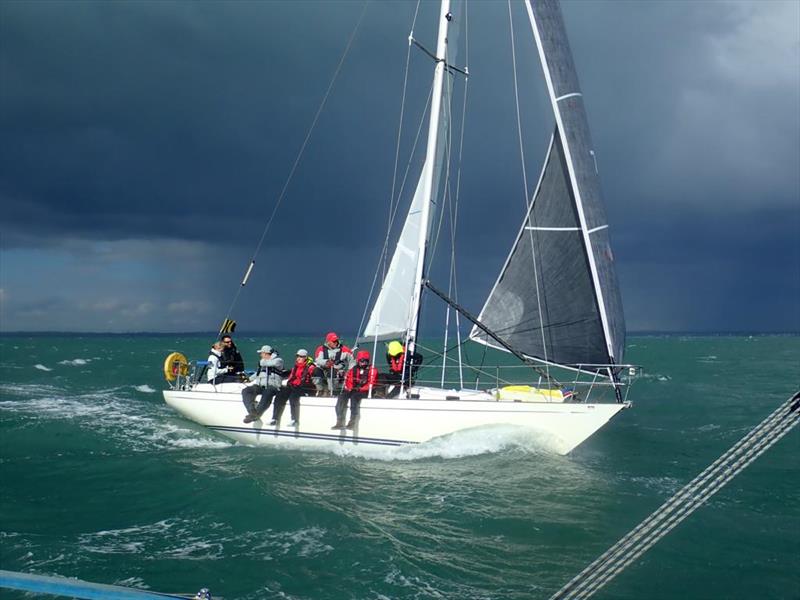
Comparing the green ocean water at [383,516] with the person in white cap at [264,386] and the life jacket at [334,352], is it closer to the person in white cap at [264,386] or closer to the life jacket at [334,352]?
the person in white cap at [264,386]

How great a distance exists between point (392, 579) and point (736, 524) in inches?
240

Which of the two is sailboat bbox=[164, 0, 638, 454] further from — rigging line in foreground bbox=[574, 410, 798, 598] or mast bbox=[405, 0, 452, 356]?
rigging line in foreground bbox=[574, 410, 798, 598]

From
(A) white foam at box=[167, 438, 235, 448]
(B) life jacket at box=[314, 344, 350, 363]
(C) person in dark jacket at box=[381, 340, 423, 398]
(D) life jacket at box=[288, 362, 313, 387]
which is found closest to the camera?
(C) person in dark jacket at box=[381, 340, 423, 398]

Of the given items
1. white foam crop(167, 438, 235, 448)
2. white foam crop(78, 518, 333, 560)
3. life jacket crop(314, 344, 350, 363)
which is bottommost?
white foam crop(78, 518, 333, 560)

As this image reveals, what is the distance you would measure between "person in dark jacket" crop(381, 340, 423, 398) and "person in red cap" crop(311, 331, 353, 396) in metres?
1.04

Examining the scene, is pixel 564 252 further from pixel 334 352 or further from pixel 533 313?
pixel 334 352

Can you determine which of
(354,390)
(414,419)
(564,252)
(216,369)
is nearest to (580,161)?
(564,252)

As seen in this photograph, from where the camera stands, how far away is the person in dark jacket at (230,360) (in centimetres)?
1762

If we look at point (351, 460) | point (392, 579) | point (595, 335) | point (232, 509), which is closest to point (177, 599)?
point (392, 579)

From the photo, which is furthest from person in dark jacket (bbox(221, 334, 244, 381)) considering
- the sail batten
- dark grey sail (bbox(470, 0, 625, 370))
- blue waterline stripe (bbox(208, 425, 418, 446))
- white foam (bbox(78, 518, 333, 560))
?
the sail batten

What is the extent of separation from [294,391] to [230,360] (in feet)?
10.3

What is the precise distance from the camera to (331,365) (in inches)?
626

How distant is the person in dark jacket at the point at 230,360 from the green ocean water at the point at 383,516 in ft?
5.99

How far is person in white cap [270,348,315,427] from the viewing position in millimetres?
15461
